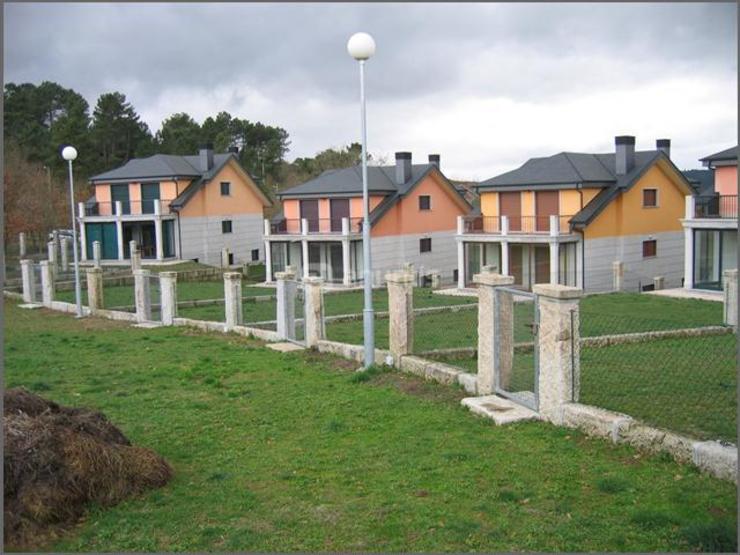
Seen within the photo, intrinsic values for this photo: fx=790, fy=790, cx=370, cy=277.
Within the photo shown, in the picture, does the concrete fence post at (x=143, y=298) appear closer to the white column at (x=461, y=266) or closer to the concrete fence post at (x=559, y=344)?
the concrete fence post at (x=559, y=344)

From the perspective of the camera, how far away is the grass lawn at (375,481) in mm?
5996

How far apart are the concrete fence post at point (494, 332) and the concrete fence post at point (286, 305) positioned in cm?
733

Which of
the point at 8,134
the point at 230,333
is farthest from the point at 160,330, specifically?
the point at 8,134

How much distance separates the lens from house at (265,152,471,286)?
4162 cm

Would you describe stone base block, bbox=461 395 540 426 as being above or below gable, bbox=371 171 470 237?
Answer: below

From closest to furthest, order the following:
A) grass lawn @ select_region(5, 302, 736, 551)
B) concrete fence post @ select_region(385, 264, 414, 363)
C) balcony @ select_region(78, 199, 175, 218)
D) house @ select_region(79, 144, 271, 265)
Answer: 1. grass lawn @ select_region(5, 302, 736, 551)
2. concrete fence post @ select_region(385, 264, 414, 363)
3. balcony @ select_region(78, 199, 175, 218)
4. house @ select_region(79, 144, 271, 265)

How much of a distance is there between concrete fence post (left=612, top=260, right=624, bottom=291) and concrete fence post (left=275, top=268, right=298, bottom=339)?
69.4 feet

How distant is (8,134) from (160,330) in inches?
2049

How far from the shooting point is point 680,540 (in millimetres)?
5641

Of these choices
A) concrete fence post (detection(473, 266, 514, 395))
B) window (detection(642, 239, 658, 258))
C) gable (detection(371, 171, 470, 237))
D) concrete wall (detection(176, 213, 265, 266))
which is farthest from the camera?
concrete wall (detection(176, 213, 265, 266))

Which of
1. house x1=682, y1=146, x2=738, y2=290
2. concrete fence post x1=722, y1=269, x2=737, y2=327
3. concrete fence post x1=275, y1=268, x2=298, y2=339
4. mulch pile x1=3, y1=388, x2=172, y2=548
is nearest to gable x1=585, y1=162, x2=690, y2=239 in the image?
house x1=682, y1=146, x2=738, y2=290

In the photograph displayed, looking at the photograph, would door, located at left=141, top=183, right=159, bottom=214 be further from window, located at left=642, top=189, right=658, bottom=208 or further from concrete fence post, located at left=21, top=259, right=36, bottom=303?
window, located at left=642, top=189, right=658, bottom=208

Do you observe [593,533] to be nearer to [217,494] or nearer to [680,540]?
[680,540]

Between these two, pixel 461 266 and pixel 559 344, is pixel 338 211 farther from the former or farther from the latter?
pixel 559 344
